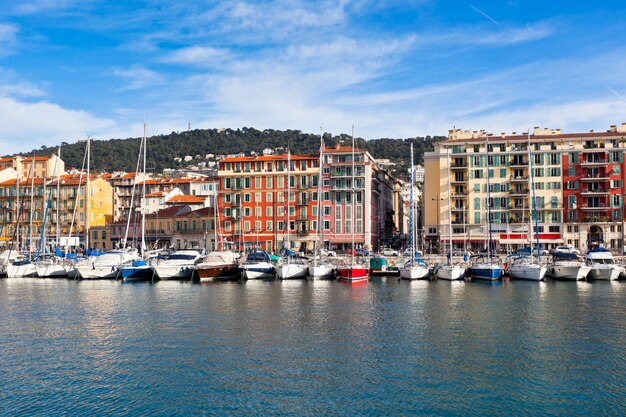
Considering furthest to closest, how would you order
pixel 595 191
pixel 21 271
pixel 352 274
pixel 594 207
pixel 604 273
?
1. pixel 594 207
2. pixel 595 191
3. pixel 21 271
4. pixel 604 273
5. pixel 352 274

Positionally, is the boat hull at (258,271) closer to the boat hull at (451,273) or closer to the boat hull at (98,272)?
the boat hull at (98,272)

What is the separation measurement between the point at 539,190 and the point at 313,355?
8215 centimetres

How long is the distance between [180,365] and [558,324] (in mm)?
23013

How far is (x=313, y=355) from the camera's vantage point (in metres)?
29.8

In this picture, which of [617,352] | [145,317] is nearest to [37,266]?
[145,317]

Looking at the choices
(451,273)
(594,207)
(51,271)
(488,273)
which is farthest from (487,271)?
(51,271)

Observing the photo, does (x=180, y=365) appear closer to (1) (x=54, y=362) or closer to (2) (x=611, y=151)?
(1) (x=54, y=362)

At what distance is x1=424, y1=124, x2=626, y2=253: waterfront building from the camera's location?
10062cm

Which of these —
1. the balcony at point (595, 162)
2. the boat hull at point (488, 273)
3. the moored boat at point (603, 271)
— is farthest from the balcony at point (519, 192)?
the boat hull at point (488, 273)

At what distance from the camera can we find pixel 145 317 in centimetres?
4088

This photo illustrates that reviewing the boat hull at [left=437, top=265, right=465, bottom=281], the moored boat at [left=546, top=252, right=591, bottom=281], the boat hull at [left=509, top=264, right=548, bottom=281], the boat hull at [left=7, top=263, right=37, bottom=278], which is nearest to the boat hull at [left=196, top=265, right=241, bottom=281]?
the boat hull at [left=7, top=263, right=37, bottom=278]

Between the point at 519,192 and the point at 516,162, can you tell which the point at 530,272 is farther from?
the point at 516,162

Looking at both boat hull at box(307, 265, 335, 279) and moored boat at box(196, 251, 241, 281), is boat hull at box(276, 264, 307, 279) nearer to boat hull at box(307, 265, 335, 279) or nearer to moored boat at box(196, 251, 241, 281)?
boat hull at box(307, 265, 335, 279)

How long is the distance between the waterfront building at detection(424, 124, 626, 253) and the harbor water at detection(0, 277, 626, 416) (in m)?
52.5
